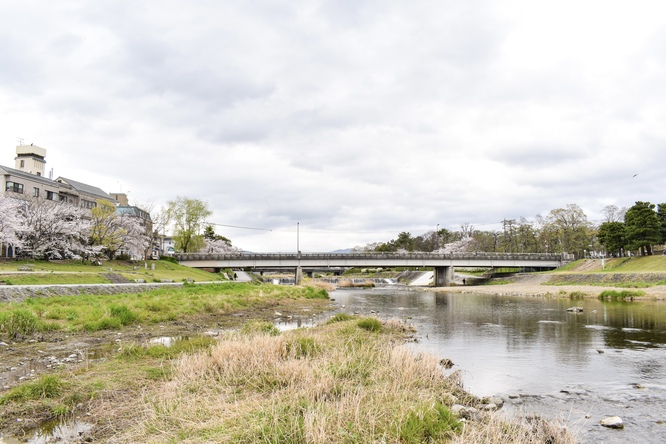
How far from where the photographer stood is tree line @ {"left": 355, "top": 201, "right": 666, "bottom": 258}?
2891 inches

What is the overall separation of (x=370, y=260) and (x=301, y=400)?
8380 centimetres

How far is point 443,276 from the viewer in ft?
329

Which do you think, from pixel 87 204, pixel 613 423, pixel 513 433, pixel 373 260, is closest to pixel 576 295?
pixel 613 423

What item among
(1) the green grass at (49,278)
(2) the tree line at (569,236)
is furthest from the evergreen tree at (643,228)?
(1) the green grass at (49,278)

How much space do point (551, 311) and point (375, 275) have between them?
137 metres

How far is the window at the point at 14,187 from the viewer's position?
210ft

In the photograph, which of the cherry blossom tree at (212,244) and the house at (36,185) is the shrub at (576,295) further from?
the cherry blossom tree at (212,244)

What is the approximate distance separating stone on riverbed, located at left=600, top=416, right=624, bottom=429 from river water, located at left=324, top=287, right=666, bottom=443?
0.16 m

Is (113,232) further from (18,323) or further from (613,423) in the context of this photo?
(613,423)

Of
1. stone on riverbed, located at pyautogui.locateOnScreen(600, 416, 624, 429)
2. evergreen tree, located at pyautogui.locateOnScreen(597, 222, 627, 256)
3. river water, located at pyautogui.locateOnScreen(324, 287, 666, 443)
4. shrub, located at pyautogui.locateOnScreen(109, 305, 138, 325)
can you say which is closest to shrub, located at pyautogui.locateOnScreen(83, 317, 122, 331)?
shrub, located at pyautogui.locateOnScreen(109, 305, 138, 325)

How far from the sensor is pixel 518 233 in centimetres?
12200

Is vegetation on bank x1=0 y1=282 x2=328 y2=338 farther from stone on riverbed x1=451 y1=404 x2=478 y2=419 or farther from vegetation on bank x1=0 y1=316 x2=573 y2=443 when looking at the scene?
stone on riverbed x1=451 y1=404 x2=478 y2=419

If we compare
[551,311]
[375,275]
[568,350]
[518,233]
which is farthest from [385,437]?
[375,275]

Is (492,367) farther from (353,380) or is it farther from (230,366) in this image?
(230,366)
